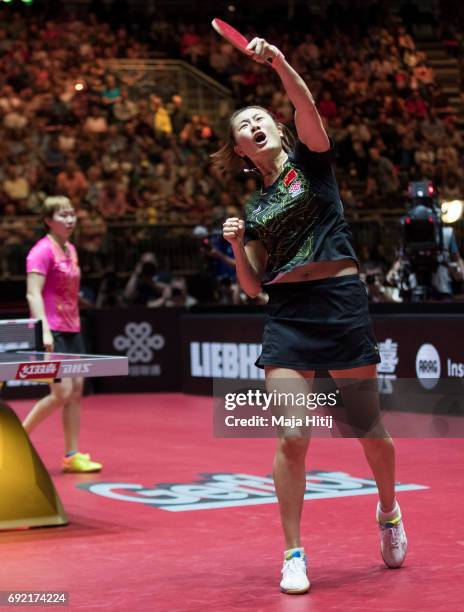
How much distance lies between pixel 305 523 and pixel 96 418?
595 cm

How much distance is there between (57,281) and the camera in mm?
7910

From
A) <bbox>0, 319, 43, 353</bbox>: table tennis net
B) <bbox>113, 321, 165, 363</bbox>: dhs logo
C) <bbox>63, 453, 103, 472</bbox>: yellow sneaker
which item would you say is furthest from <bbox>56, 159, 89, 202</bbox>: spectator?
<bbox>0, 319, 43, 353</bbox>: table tennis net

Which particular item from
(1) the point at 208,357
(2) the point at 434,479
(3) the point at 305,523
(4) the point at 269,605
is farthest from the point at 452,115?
(4) the point at 269,605

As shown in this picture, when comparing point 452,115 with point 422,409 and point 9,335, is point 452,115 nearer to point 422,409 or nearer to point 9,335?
point 422,409

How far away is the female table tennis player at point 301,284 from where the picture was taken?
15.0 feet

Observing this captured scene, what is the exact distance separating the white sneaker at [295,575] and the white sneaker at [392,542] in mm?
441

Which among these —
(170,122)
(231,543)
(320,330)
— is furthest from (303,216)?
(170,122)

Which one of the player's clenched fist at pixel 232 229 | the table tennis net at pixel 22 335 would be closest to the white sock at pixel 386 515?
the player's clenched fist at pixel 232 229

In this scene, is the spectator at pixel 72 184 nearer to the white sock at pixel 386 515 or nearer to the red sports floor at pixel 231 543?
the red sports floor at pixel 231 543

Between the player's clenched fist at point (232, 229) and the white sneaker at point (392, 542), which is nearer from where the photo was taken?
the player's clenched fist at point (232, 229)

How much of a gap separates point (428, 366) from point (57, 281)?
402 cm

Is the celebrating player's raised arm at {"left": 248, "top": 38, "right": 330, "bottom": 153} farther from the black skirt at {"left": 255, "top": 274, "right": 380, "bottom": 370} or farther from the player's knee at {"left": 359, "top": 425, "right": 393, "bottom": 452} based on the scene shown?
the player's knee at {"left": 359, "top": 425, "right": 393, "bottom": 452}

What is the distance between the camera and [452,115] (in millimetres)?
21047

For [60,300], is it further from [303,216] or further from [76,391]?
[303,216]
